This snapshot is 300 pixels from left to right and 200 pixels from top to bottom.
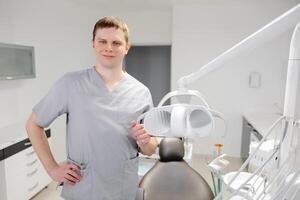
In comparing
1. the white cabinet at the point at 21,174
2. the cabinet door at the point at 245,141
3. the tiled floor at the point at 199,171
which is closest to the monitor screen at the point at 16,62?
the white cabinet at the point at 21,174

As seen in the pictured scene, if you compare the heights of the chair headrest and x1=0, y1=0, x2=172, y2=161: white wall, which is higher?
x1=0, y1=0, x2=172, y2=161: white wall

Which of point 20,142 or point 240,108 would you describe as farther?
point 240,108

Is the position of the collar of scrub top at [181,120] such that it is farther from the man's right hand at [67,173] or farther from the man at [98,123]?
the man's right hand at [67,173]

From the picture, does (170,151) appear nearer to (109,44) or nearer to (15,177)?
(109,44)

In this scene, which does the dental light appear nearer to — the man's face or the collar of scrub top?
the collar of scrub top

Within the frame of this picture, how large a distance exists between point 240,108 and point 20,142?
317 centimetres

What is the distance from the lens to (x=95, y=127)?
954 mm

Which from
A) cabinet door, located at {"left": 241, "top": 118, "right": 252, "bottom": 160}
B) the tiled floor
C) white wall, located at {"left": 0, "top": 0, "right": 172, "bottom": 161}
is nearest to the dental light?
the tiled floor

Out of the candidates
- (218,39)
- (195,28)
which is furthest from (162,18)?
(218,39)

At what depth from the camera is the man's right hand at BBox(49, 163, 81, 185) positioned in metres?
0.96

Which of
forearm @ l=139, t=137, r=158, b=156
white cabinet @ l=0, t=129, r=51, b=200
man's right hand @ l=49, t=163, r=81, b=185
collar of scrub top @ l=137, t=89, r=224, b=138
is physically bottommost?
white cabinet @ l=0, t=129, r=51, b=200

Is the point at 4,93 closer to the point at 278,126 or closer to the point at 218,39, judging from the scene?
the point at 278,126

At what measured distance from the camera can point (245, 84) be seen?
3865mm

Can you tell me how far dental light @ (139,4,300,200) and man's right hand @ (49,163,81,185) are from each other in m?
0.43
